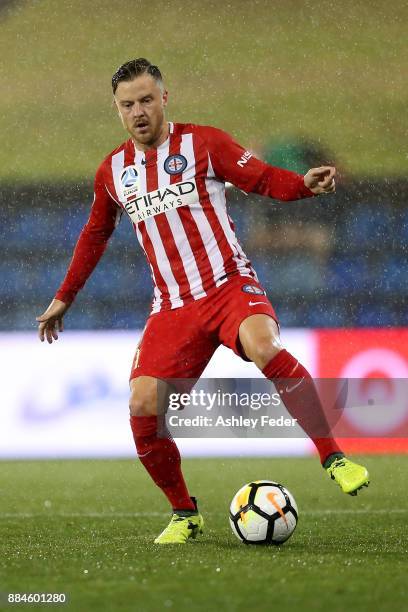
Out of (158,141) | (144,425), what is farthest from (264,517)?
(158,141)

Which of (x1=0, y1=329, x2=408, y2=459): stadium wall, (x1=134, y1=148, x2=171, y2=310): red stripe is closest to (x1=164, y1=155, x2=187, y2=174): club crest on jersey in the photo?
(x1=134, y1=148, x2=171, y2=310): red stripe

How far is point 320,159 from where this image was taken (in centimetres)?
1186

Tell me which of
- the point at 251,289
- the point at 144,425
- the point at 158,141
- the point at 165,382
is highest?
the point at 158,141

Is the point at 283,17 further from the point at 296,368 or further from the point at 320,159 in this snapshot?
the point at 296,368

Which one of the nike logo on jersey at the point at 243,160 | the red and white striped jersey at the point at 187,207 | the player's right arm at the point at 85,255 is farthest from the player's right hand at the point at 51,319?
the nike logo on jersey at the point at 243,160

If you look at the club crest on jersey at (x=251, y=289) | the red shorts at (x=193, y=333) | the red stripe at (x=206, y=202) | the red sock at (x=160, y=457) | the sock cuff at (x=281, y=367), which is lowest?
the red sock at (x=160, y=457)

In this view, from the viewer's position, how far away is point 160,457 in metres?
3.89

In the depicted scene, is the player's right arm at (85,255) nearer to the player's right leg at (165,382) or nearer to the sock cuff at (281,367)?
the player's right leg at (165,382)

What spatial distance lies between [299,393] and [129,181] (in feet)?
3.35

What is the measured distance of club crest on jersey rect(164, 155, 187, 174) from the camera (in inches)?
156

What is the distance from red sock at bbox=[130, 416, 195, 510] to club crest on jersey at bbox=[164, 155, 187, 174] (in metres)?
0.88

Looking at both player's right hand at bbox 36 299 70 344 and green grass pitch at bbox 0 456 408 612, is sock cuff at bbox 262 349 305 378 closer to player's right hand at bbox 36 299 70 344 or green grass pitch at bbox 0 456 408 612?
green grass pitch at bbox 0 456 408 612

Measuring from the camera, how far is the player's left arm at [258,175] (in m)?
3.60

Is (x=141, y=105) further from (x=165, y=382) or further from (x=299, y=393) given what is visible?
(x=299, y=393)
